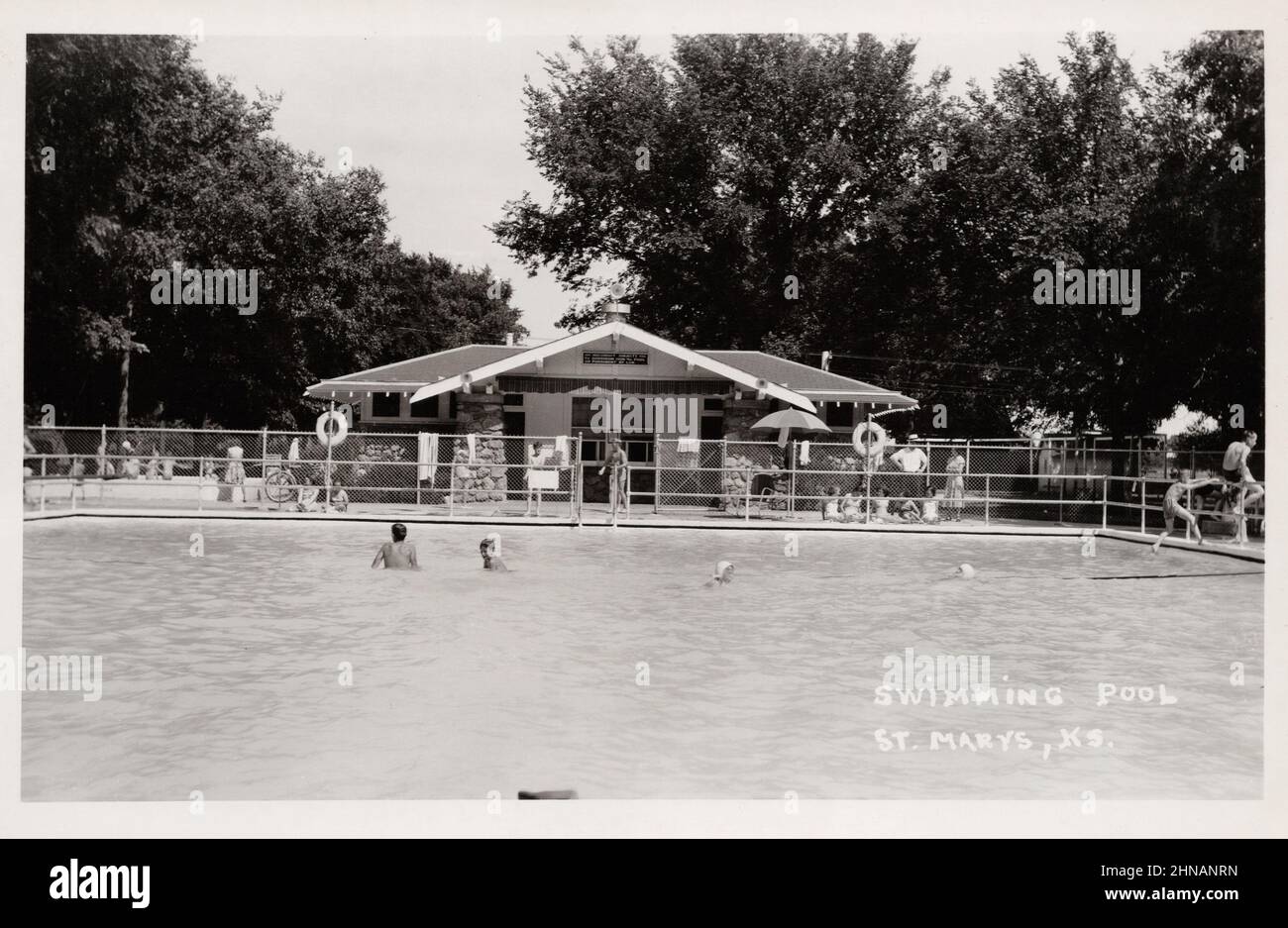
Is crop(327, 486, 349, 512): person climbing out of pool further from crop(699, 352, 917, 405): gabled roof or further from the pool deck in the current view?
crop(699, 352, 917, 405): gabled roof

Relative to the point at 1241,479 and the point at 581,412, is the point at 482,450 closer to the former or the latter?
the point at 581,412

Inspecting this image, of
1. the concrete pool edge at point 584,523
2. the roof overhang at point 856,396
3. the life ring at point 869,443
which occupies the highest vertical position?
the roof overhang at point 856,396

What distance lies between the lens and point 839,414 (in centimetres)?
3475

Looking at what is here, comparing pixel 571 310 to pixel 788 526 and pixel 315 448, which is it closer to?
pixel 315 448

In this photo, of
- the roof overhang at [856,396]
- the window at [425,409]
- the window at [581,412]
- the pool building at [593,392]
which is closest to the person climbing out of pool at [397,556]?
the pool building at [593,392]

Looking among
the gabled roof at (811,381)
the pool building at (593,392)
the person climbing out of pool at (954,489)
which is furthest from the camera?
the gabled roof at (811,381)

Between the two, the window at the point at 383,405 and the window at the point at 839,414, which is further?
the window at the point at 839,414

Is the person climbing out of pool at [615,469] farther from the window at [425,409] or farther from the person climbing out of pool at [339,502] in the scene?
the window at [425,409]

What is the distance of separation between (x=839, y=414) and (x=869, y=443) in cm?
870

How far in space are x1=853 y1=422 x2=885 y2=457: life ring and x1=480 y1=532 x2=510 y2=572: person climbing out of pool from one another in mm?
11392

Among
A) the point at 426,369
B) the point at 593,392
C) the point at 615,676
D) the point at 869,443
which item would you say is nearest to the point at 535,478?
the point at 593,392

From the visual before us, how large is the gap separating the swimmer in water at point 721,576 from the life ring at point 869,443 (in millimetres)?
10350

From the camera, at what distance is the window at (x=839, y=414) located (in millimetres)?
34594

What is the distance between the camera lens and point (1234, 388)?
2933 cm
